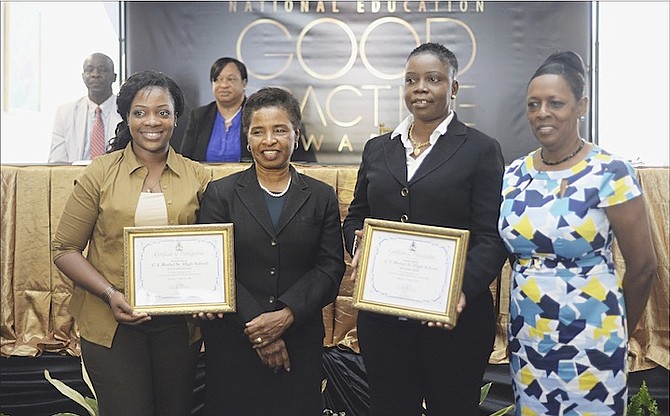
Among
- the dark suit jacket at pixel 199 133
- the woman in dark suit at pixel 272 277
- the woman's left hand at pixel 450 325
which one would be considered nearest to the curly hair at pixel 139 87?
the woman in dark suit at pixel 272 277

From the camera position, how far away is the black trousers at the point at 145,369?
7.52 feet

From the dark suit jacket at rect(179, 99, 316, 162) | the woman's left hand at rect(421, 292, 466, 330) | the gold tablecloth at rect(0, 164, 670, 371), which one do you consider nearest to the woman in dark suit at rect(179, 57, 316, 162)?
the dark suit jacket at rect(179, 99, 316, 162)

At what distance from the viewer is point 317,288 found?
231 cm

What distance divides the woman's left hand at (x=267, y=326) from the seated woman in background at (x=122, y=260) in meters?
0.28

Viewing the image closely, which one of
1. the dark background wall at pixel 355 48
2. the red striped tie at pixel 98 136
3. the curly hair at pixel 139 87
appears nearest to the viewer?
the curly hair at pixel 139 87

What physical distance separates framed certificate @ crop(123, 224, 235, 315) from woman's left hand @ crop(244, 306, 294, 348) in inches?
3.9

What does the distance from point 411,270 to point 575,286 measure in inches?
19.2

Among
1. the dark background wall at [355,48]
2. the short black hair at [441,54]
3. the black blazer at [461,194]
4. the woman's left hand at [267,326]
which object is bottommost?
the woman's left hand at [267,326]

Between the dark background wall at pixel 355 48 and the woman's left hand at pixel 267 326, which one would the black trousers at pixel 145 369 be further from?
the dark background wall at pixel 355 48

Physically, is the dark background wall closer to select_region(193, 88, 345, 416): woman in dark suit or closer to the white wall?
the white wall

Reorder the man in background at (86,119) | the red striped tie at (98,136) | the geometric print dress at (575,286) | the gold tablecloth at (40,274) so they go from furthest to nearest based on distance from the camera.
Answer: the man in background at (86,119)
the red striped tie at (98,136)
the gold tablecloth at (40,274)
the geometric print dress at (575,286)

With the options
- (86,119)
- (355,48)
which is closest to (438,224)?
(86,119)

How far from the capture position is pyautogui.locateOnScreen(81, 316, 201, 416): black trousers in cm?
229

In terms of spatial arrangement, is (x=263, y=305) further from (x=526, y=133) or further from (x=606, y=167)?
(x=526, y=133)
